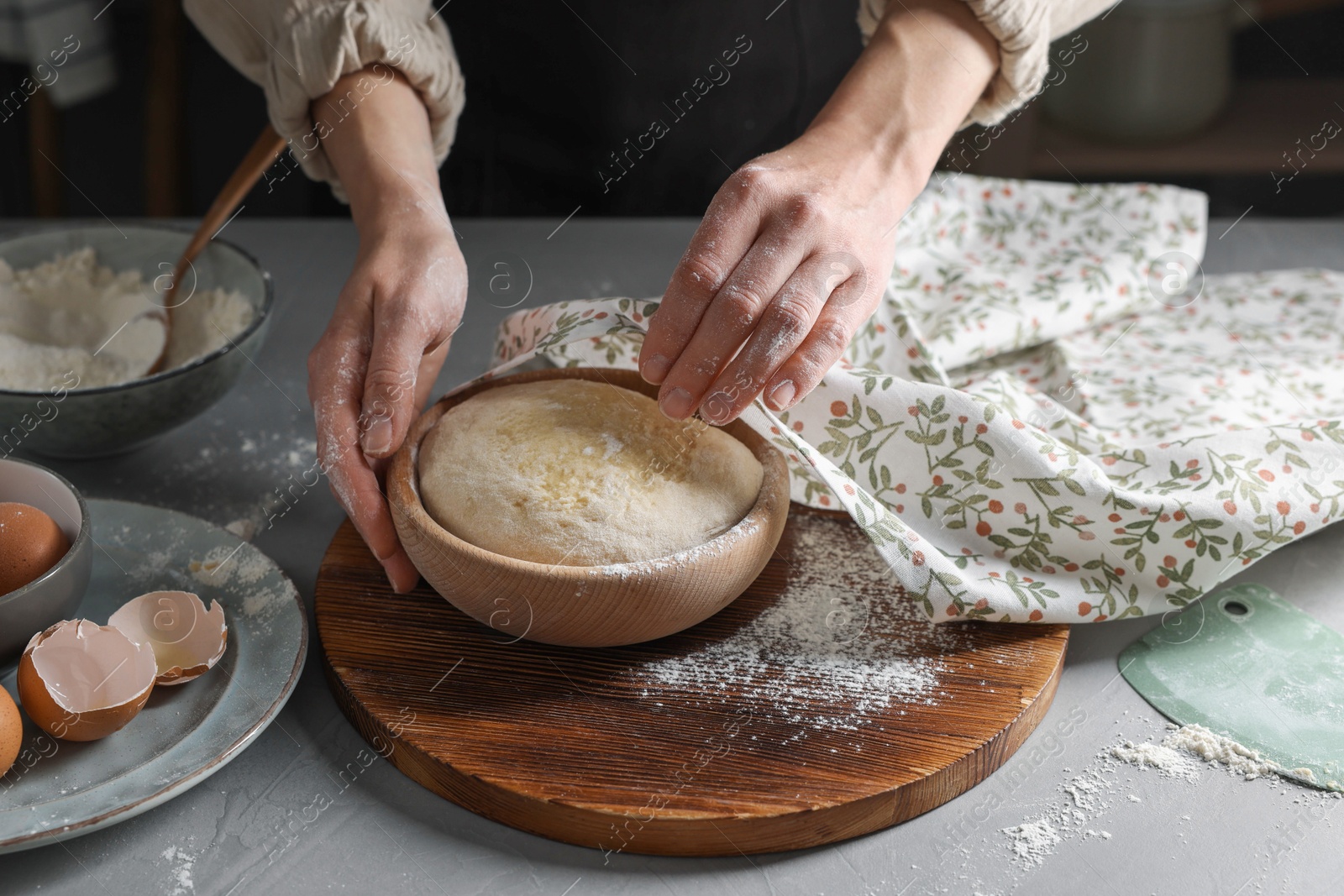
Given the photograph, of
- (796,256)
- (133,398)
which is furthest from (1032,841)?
(133,398)

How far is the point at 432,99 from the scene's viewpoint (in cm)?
128

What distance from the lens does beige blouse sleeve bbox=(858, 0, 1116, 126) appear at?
3.60 feet

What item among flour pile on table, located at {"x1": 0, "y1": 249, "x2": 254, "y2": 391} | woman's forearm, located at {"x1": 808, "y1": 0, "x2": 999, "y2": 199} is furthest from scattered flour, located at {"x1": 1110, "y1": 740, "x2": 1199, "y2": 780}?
flour pile on table, located at {"x1": 0, "y1": 249, "x2": 254, "y2": 391}

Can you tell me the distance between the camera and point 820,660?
2.96 feet

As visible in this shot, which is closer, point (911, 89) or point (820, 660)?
point (820, 660)

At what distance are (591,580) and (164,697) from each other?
0.35 m

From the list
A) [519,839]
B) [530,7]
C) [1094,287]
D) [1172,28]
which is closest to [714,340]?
[519,839]

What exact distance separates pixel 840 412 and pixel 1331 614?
1.63 ft

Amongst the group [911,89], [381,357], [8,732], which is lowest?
[8,732]

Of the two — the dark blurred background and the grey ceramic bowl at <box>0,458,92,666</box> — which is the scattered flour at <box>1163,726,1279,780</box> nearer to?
the grey ceramic bowl at <box>0,458,92,666</box>

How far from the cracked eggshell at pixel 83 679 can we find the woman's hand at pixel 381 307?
216 millimetres

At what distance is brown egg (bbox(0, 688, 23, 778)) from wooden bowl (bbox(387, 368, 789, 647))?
304 mm

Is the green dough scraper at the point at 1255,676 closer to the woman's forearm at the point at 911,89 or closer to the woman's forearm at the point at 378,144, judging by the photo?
the woman's forearm at the point at 911,89

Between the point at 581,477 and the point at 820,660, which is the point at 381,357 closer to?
the point at 581,477
